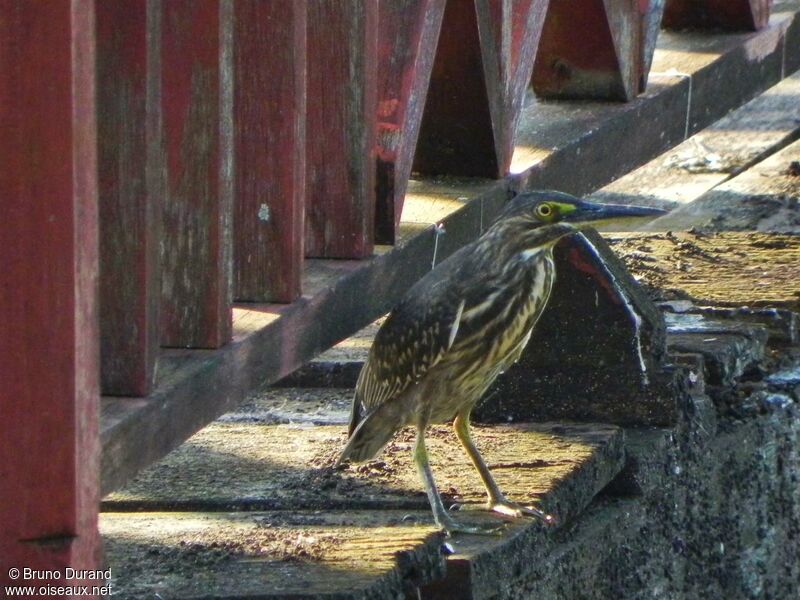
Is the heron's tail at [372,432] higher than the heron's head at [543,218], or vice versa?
the heron's head at [543,218]

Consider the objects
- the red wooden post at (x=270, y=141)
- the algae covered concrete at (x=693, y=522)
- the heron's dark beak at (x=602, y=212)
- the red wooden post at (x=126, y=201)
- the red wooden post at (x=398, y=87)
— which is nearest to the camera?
the red wooden post at (x=126, y=201)

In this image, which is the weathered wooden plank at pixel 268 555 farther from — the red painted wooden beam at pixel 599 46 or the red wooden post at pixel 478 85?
the red painted wooden beam at pixel 599 46

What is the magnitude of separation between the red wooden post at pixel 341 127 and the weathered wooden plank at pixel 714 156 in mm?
2378

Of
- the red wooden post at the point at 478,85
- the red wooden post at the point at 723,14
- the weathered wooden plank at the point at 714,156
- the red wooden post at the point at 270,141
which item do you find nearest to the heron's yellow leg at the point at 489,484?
the red wooden post at the point at 270,141

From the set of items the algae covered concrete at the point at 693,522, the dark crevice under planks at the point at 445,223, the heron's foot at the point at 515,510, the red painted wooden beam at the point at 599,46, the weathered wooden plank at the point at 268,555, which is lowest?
the algae covered concrete at the point at 693,522

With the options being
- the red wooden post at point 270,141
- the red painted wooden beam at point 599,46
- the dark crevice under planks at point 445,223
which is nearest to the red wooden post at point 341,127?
the dark crevice under planks at point 445,223

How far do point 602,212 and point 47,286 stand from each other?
1.69 m

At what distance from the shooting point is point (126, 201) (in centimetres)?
289

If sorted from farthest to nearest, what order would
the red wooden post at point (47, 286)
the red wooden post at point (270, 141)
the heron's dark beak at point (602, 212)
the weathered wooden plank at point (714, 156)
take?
the weathered wooden plank at point (714, 156), the heron's dark beak at point (602, 212), the red wooden post at point (270, 141), the red wooden post at point (47, 286)

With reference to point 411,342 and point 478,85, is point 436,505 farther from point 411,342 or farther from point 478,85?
point 478,85

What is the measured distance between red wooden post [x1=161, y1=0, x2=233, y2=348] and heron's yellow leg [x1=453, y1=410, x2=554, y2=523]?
65cm

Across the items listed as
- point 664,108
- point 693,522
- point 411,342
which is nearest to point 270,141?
point 411,342

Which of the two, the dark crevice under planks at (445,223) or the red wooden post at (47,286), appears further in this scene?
the dark crevice under planks at (445,223)

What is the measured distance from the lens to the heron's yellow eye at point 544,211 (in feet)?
13.1
